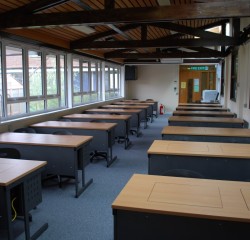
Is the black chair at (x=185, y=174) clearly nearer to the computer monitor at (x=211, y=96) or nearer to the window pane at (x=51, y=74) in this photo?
the window pane at (x=51, y=74)

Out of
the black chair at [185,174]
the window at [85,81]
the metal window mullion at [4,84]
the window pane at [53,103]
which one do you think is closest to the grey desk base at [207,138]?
the black chair at [185,174]

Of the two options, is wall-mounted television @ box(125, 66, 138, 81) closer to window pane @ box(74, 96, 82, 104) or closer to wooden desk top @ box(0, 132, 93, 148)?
window pane @ box(74, 96, 82, 104)

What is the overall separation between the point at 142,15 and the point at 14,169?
2622mm

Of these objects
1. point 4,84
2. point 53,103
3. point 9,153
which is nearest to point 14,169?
point 9,153

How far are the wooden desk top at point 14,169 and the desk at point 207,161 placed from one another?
1370 mm

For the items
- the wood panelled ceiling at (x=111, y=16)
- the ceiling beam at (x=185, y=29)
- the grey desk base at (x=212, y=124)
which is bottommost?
the grey desk base at (x=212, y=124)

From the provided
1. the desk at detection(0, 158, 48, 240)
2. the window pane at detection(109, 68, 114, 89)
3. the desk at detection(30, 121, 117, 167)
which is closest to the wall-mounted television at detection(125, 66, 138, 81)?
the window pane at detection(109, 68, 114, 89)

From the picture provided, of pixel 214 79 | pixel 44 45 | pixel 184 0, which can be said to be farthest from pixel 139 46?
pixel 214 79

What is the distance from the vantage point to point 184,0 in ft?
20.6

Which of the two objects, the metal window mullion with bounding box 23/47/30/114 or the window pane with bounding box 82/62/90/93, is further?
the window pane with bounding box 82/62/90/93

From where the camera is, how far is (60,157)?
4.04m

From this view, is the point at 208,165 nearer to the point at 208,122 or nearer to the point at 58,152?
the point at 58,152

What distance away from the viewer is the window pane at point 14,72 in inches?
220

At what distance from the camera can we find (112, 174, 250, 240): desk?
5.98ft
